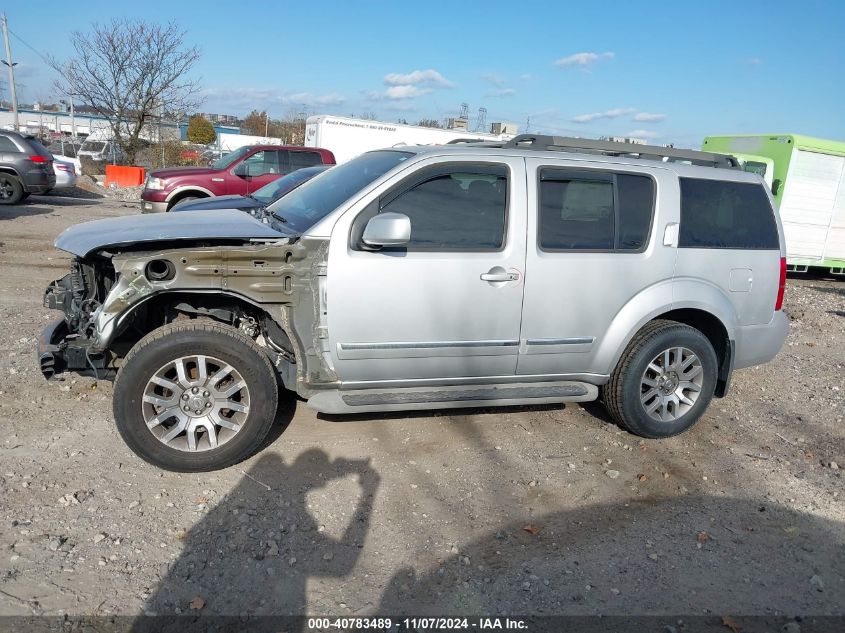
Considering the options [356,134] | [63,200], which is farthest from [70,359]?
[356,134]

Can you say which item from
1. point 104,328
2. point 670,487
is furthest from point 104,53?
point 670,487

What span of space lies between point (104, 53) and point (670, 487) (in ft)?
101

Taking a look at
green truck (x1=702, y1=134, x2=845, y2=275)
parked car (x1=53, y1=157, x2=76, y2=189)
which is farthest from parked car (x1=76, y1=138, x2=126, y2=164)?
green truck (x1=702, y1=134, x2=845, y2=275)

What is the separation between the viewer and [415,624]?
265 centimetres

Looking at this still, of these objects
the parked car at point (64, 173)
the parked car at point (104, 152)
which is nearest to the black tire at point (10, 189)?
the parked car at point (64, 173)

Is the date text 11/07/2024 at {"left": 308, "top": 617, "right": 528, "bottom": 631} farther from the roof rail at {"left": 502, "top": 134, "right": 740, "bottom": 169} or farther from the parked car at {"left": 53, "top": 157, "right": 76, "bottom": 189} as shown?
the parked car at {"left": 53, "top": 157, "right": 76, "bottom": 189}

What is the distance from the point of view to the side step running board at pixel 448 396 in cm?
379

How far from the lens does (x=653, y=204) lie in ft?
14.2

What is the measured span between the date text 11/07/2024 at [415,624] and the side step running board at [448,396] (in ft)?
4.44

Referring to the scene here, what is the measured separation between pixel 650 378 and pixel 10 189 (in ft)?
50.6

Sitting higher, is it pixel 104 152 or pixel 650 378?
pixel 104 152

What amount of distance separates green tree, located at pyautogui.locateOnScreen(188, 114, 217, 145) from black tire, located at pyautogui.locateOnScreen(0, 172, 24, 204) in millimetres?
30697

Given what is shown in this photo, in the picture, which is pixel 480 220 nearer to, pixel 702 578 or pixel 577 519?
pixel 577 519

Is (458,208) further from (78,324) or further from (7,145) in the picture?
(7,145)
